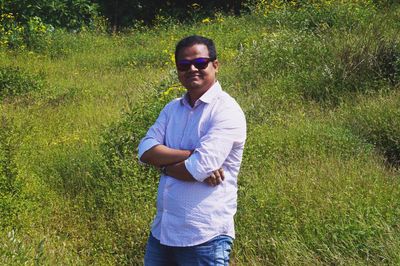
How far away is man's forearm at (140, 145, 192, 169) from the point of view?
2861 millimetres

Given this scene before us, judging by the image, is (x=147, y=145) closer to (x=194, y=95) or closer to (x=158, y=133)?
(x=158, y=133)

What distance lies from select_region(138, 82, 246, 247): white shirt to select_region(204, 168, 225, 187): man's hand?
0.02m

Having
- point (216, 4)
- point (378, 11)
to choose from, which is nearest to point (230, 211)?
point (378, 11)

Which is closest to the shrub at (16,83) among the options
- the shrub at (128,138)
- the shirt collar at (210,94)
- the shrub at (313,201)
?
the shrub at (128,138)

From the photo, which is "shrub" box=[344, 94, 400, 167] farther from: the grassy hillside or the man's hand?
the man's hand

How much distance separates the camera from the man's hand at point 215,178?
2.74 metres

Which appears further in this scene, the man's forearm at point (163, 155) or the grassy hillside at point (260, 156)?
the grassy hillside at point (260, 156)

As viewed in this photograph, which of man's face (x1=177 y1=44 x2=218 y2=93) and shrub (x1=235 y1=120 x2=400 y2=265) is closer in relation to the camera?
man's face (x1=177 y1=44 x2=218 y2=93)

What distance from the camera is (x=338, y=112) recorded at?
6375 millimetres

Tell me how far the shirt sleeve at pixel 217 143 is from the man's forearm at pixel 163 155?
0.26ft

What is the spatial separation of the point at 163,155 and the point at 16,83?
21.2ft

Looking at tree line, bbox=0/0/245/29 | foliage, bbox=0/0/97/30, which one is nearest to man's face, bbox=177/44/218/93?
tree line, bbox=0/0/245/29

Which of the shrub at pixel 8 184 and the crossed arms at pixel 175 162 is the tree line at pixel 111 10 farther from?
the crossed arms at pixel 175 162

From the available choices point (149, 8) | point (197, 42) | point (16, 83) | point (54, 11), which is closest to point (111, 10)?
point (149, 8)
